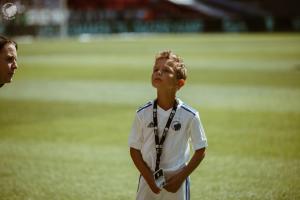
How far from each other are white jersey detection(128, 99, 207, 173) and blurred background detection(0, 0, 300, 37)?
31662 mm

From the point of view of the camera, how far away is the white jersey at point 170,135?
11.5ft

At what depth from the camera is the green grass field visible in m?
5.37

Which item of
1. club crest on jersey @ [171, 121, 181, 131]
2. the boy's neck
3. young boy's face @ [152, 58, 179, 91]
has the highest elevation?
young boy's face @ [152, 58, 179, 91]

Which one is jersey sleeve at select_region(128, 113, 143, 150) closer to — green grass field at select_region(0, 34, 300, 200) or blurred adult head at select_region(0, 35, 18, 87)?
blurred adult head at select_region(0, 35, 18, 87)

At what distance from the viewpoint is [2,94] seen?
1268 cm

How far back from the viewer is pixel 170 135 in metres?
3.53

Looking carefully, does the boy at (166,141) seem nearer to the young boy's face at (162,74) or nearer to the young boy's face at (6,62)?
the young boy's face at (162,74)

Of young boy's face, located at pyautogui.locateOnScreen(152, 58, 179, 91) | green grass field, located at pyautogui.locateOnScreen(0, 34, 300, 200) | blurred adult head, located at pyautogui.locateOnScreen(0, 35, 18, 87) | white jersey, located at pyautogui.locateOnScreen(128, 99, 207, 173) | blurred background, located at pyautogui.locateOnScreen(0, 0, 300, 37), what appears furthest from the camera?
blurred background, located at pyautogui.locateOnScreen(0, 0, 300, 37)

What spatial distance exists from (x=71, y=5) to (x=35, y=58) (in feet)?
98.3

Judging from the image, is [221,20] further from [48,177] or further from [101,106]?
[48,177]

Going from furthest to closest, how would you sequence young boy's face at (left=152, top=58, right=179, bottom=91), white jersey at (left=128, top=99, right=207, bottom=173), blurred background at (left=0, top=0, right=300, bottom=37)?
blurred background at (left=0, top=0, right=300, bottom=37)
white jersey at (left=128, top=99, right=207, bottom=173)
young boy's face at (left=152, top=58, right=179, bottom=91)

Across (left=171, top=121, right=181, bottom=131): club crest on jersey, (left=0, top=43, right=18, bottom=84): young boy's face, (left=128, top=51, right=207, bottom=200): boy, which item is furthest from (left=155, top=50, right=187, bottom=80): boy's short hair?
(left=0, top=43, right=18, bottom=84): young boy's face

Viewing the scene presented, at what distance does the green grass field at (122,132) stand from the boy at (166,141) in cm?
152

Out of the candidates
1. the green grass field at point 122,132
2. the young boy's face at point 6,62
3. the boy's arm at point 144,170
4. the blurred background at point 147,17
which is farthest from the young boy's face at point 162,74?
the blurred background at point 147,17
